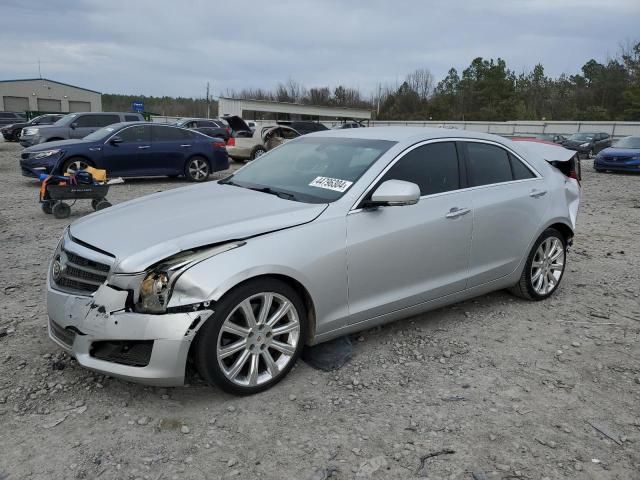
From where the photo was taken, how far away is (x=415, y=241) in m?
3.76

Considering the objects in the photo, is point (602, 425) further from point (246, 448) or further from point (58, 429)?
point (58, 429)

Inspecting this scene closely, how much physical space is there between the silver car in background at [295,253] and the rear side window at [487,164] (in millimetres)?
16

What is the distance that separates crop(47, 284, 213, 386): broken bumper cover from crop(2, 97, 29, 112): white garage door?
69780 millimetres

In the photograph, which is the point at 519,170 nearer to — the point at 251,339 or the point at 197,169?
the point at 251,339

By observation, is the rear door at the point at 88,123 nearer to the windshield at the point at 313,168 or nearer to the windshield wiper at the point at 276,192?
the windshield at the point at 313,168

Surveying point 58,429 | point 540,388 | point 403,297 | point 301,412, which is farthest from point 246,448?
point 540,388

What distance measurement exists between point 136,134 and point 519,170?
992cm

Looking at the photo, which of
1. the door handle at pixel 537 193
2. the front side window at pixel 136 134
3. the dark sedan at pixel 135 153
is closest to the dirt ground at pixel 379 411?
the door handle at pixel 537 193

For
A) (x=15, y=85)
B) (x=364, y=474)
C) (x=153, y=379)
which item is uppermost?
(x=15, y=85)

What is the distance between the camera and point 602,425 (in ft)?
9.93

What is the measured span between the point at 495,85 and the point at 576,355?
254ft

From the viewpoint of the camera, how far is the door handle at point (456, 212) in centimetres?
400

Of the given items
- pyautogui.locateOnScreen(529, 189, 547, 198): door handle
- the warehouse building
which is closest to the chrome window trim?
pyautogui.locateOnScreen(529, 189, 547, 198): door handle

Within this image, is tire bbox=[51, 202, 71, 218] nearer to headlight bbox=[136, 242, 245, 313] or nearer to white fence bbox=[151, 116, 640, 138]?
headlight bbox=[136, 242, 245, 313]
